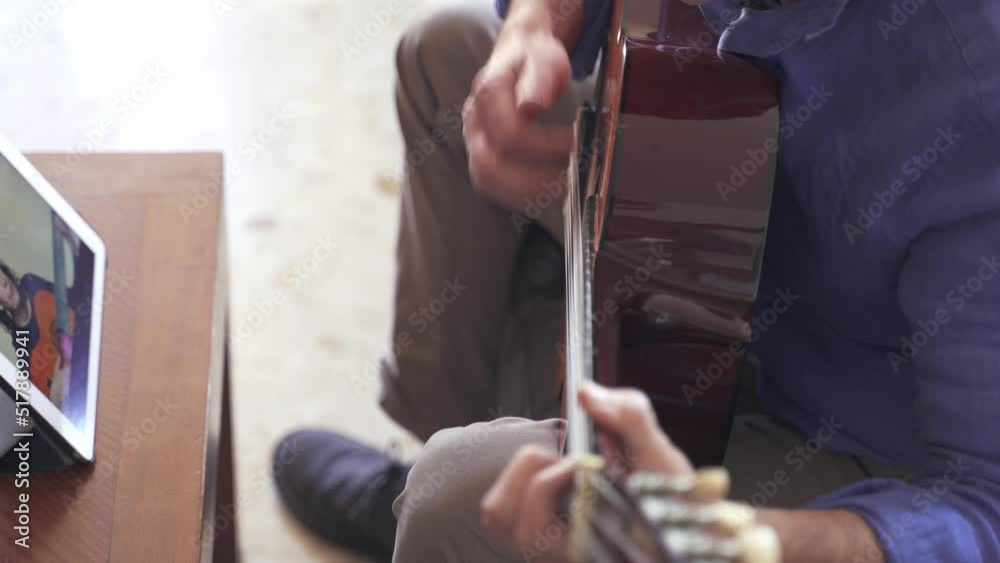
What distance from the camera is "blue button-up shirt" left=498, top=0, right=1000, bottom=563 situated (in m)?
0.73

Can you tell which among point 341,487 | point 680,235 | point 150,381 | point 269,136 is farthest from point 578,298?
point 269,136

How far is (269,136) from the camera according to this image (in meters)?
1.82

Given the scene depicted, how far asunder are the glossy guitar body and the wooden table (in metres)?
0.34

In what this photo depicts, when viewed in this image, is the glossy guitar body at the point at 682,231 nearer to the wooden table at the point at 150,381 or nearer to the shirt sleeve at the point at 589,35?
the shirt sleeve at the point at 589,35

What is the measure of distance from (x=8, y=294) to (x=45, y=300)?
0.04 meters

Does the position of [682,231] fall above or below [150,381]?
above

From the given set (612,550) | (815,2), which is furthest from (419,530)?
(815,2)

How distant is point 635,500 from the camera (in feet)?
1.54

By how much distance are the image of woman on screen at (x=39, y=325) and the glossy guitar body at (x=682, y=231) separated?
405 mm

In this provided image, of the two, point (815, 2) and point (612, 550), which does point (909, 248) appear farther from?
point (612, 550)

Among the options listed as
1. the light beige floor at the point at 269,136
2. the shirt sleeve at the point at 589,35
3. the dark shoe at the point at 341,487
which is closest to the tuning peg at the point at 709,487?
the shirt sleeve at the point at 589,35

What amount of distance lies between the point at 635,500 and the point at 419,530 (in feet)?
1.24

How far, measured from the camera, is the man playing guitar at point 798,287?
72cm

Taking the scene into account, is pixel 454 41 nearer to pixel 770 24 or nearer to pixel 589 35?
pixel 589 35
